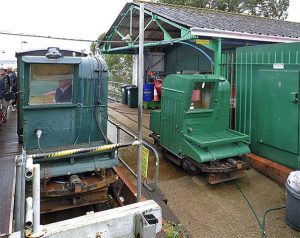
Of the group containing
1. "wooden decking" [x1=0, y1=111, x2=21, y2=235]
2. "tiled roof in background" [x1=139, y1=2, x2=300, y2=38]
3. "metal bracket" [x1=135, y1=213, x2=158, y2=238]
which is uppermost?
"tiled roof in background" [x1=139, y1=2, x2=300, y2=38]

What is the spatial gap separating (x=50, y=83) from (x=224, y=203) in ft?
11.2

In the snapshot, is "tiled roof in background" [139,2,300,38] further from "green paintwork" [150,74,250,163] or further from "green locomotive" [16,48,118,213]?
"green locomotive" [16,48,118,213]

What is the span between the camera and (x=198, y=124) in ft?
20.0

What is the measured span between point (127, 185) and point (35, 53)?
3.02 meters

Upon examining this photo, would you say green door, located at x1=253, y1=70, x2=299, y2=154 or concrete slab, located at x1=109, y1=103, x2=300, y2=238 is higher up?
green door, located at x1=253, y1=70, x2=299, y2=154

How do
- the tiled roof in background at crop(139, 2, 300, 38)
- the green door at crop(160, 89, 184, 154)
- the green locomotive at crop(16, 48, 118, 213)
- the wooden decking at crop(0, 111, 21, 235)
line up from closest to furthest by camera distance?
the wooden decking at crop(0, 111, 21, 235), the green locomotive at crop(16, 48, 118, 213), the green door at crop(160, 89, 184, 154), the tiled roof in background at crop(139, 2, 300, 38)

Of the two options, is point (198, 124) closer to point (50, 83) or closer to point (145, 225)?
point (50, 83)

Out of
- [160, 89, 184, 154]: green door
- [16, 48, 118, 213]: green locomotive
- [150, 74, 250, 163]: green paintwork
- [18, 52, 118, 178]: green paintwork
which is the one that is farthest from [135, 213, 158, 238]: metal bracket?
[160, 89, 184, 154]: green door

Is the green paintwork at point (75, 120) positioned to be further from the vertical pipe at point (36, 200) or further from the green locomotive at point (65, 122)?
the vertical pipe at point (36, 200)

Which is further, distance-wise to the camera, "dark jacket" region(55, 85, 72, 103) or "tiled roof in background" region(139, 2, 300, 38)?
"tiled roof in background" region(139, 2, 300, 38)

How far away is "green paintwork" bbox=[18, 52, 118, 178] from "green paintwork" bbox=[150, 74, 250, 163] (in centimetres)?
170

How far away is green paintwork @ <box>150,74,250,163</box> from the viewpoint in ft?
18.5

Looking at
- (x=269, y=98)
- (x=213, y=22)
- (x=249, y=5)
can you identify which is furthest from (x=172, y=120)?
(x=249, y=5)

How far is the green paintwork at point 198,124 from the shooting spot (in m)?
5.64
